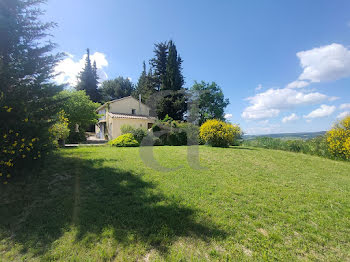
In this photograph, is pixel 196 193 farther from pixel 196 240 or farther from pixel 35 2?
pixel 35 2

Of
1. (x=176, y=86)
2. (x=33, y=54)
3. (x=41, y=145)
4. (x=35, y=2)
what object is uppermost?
(x=176, y=86)

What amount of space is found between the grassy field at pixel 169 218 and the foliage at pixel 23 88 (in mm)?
845

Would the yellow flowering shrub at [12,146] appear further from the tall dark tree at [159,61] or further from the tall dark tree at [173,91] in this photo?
the tall dark tree at [159,61]

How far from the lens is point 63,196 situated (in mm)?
3441

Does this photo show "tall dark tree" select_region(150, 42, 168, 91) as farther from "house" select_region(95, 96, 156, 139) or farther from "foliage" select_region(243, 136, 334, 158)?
"foliage" select_region(243, 136, 334, 158)

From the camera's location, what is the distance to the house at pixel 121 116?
17312 millimetres

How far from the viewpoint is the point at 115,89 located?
3459 cm

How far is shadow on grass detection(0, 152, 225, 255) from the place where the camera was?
2330 millimetres

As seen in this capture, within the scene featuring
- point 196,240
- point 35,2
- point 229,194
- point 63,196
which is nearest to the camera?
point 196,240

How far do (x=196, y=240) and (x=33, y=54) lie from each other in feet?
20.5

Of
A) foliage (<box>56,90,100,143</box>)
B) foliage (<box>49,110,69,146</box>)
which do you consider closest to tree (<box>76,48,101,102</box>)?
foliage (<box>56,90,100,143</box>)

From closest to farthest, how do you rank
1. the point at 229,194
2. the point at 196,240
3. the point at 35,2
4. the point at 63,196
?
1. the point at 196,240
2. the point at 63,196
3. the point at 229,194
4. the point at 35,2

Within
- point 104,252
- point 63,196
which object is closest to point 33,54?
point 63,196

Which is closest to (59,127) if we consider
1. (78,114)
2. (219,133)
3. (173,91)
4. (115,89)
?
(78,114)
